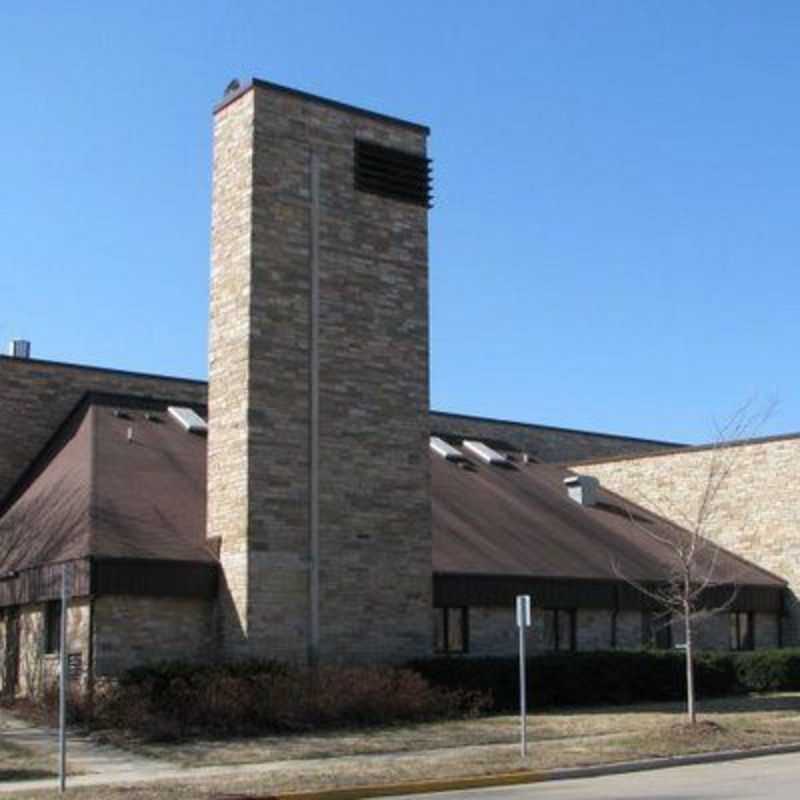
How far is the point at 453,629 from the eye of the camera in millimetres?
29438

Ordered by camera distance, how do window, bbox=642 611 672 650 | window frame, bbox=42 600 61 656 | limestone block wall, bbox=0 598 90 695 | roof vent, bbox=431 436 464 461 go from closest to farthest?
1. limestone block wall, bbox=0 598 90 695
2. window frame, bbox=42 600 61 656
3. window, bbox=642 611 672 650
4. roof vent, bbox=431 436 464 461

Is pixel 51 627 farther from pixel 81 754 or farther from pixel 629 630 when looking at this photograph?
pixel 629 630

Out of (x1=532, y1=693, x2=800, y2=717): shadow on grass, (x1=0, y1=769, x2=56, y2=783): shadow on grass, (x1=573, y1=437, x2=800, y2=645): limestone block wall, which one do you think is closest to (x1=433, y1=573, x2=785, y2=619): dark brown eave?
(x1=573, y1=437, x2=800, y2=645): limestone block wall

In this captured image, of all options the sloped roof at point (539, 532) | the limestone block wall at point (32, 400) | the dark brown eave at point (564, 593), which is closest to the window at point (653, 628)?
the dark brown eave at point (564, 593)

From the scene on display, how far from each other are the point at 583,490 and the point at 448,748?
18.6 meters

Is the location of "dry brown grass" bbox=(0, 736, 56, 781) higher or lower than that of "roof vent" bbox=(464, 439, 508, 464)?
lower

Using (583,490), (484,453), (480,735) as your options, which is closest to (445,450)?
(484,453)

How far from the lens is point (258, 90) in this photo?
88.3 feet

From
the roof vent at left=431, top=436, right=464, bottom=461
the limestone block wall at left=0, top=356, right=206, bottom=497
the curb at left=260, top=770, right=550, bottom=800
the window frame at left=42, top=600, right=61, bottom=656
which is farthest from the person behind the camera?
the roof vent at left=431, top=436, right=464, bottom=461

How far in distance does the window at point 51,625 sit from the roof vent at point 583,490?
16588 millimetres

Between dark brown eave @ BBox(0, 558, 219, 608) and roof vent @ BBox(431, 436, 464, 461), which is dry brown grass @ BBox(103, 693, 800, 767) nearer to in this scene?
dark brown eave @ BBox(0, 558, 219, 608)

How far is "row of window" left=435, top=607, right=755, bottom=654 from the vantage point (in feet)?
96.1

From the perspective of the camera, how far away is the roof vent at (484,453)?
3906 centimetres

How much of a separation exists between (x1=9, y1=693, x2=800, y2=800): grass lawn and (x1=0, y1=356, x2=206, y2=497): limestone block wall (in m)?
12.9
